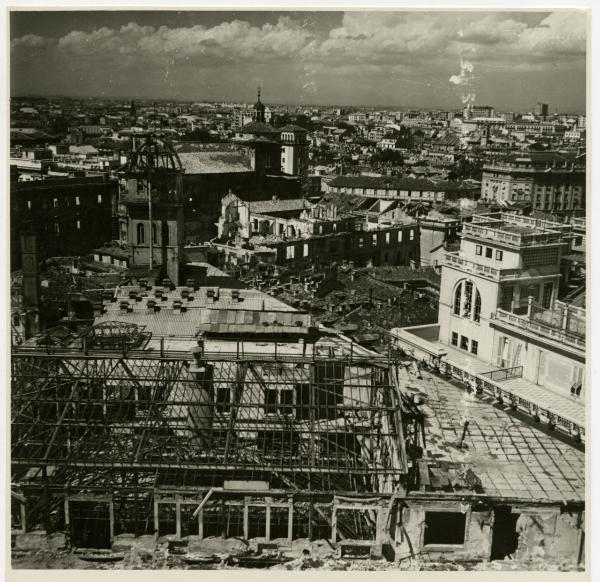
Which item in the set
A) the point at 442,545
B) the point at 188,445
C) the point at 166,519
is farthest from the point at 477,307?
the point at 166,519

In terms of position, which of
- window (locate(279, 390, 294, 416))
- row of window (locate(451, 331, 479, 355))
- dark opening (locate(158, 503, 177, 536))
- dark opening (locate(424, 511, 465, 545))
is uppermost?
window (locate(279, 390, 294, 416))

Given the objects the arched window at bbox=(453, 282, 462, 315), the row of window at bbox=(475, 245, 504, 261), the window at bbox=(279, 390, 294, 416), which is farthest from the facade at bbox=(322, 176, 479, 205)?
the window at bbox=(279, 390, 294, 416)

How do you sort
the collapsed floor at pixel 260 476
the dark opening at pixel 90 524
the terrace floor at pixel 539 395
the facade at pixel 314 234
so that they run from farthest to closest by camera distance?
the facade at pixel 314 234
the terrace floor at pixel 539 395
the dark opening at pixel 90 524
the collapsed floor at pixel 260 476

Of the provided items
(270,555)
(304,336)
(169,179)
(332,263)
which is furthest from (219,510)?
(332,263)

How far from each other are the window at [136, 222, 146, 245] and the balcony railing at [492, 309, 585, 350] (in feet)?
38.2

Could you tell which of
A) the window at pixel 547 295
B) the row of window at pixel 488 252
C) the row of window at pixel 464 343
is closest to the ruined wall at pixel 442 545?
the row of window at pixel 464 343

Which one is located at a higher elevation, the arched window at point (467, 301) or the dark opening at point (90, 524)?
the arched window at point (467, 301)

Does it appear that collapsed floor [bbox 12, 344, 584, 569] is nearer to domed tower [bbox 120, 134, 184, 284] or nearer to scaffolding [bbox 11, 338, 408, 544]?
scaffolding [bbox 11, 338, 408, 544]

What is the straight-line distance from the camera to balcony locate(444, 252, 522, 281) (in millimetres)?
20625

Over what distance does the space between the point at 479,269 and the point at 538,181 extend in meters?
14.1

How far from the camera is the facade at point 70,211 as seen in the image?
87.8 ft

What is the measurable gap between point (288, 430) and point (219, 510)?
1.68 meters

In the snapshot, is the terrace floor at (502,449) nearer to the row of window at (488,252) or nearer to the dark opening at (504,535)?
the dark opening at (504,535)

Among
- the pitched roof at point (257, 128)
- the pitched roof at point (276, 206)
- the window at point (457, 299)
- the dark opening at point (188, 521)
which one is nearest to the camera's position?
the dark opening at point (188, 521)
